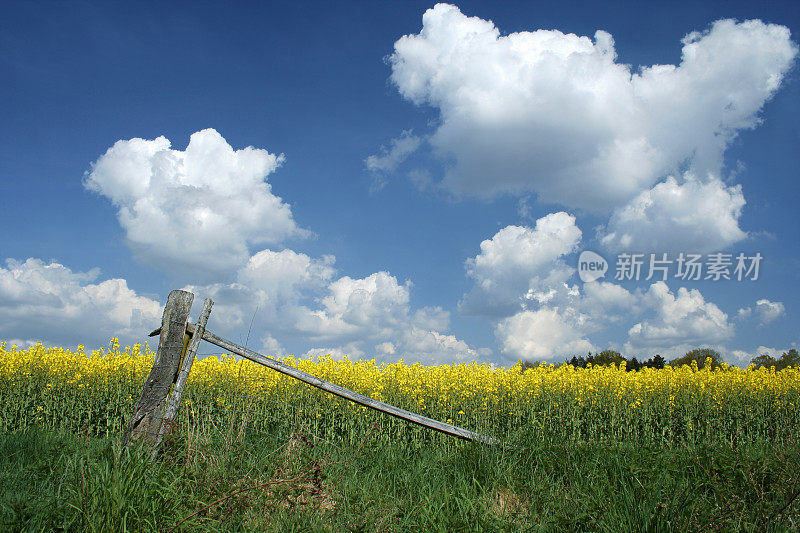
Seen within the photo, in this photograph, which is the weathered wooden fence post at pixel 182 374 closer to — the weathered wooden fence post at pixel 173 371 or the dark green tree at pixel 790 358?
the weathered wooden fence post at pixel 173 371

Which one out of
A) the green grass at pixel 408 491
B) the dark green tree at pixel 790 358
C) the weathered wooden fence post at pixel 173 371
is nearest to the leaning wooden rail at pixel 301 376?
the weathered wooden fence post at pixel 173 371

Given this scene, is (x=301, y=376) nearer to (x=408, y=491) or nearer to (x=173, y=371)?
(x=173, y=371)

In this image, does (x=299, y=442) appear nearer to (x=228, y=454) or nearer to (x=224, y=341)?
(x=228, y=454)

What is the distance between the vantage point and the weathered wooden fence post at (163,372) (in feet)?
15.8

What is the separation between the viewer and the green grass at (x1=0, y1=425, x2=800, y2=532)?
3.29m

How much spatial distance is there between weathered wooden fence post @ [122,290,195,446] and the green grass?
346mm

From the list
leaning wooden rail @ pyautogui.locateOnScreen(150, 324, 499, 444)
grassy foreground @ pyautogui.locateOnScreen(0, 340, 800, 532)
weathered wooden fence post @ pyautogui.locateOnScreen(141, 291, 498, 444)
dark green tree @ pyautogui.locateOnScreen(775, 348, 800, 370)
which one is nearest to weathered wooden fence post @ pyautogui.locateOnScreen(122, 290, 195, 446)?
weathered wooden fence post @ pyautogui.locateOnScreen(141, 291, 498, 444)

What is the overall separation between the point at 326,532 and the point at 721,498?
122 inches

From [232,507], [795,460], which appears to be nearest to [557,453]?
[795,460]

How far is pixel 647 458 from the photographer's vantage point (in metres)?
4.60

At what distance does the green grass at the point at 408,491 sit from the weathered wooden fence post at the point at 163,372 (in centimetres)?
35

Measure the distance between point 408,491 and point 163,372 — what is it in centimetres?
262

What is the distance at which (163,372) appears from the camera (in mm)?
5004

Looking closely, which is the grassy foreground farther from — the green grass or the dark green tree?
the dark green tree
